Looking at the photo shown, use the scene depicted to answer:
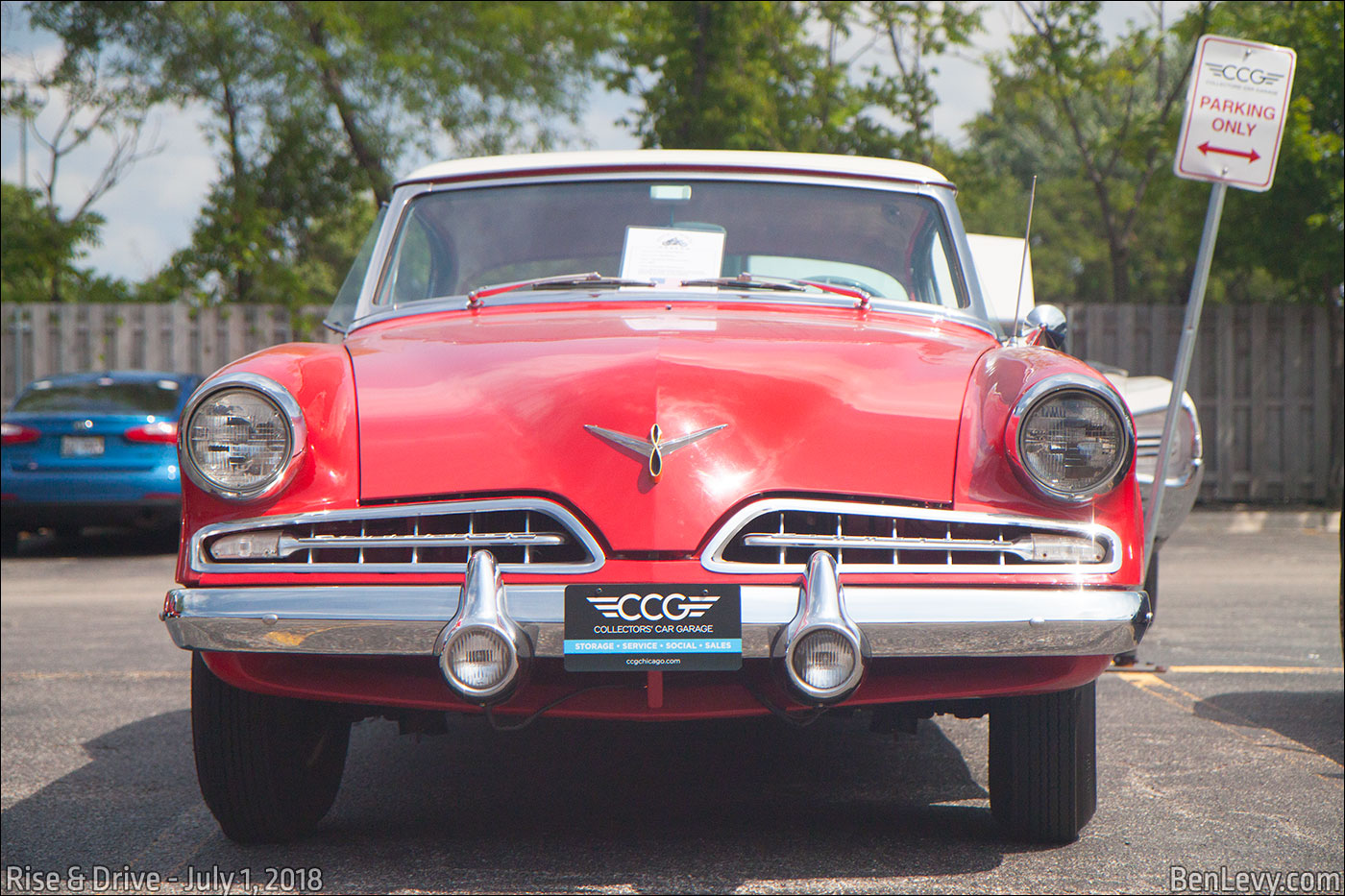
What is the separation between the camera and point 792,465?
9.05ft

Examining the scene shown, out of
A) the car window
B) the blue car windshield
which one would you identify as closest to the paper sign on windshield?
the car window

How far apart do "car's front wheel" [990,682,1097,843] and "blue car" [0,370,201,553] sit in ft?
26.7

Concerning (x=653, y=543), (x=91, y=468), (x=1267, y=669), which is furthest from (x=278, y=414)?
(x=91, y=468)

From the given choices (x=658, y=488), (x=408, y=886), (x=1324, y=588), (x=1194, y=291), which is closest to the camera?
(x=658, y=488)

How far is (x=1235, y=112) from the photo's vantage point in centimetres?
538

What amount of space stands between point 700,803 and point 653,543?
115cm

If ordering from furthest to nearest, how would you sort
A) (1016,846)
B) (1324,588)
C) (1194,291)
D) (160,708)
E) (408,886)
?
1. (1324,588)
2. (1194,291)
3. (160,708)
4. (1016,846)
5. (408,886)

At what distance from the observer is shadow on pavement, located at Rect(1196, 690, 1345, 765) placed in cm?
436

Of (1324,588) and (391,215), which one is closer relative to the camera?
(391,215)

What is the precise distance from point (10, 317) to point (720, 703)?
13674mm

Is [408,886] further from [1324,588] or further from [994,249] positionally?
[1324,588]

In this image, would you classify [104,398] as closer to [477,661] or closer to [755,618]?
[477,661]

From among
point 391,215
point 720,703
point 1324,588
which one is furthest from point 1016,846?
point 1324,588

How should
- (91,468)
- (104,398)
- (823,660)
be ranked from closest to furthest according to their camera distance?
(823,660), (91,468), (104,398)
